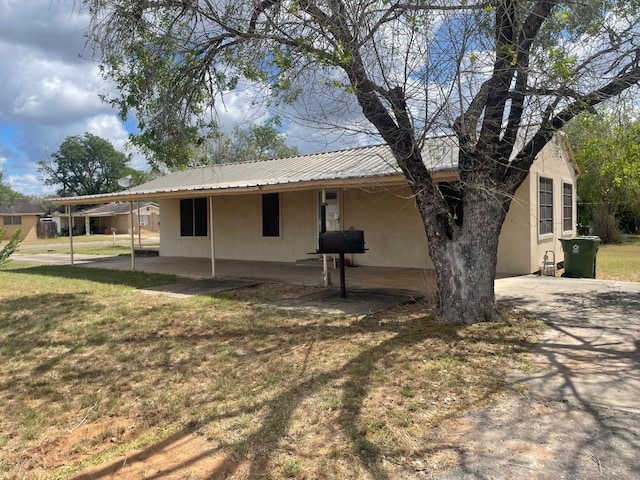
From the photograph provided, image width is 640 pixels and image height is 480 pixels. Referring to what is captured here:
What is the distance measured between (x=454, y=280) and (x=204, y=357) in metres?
3.21

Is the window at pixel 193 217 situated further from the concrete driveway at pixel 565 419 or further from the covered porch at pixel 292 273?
the concrete driveway at pixel 565 419

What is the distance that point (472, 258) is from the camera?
5969mm

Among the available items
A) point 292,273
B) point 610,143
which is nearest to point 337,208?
point 292,273

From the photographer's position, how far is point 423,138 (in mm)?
5570

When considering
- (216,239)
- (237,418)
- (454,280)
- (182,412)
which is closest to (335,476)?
(237,418)

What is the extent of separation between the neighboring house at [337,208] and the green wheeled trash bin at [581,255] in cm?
69

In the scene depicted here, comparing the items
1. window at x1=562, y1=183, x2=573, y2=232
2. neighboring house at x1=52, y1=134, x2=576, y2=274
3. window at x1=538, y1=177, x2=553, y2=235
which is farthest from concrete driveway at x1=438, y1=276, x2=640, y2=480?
window at x1=562, y1=183, x2=573, y2=232

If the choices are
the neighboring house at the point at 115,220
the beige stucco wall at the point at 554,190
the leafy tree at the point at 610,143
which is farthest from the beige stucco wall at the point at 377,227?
the neighboring house at the point at 115,220

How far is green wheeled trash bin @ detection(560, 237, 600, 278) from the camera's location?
10.4 meters

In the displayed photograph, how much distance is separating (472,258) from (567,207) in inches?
395

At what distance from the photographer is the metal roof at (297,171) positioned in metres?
8.30

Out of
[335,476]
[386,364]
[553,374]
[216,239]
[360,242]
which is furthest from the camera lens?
[216,239]

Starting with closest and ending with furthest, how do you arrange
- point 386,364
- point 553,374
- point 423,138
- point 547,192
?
1. point 553,374
2. point 386,364
3. point 423,138
4. point 547,192

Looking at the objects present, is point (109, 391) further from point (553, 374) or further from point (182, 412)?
point (553, 374)
